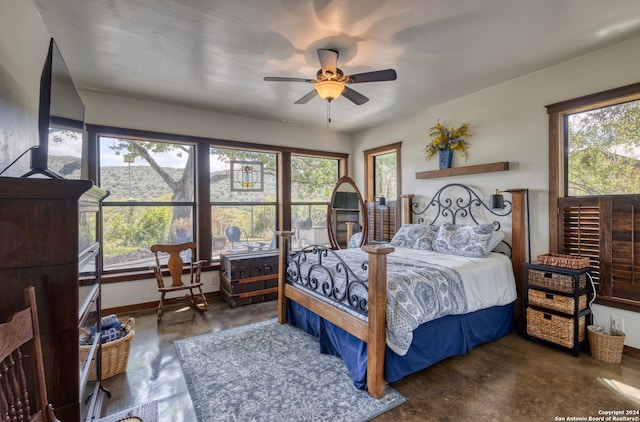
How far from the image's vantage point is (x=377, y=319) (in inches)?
82.3

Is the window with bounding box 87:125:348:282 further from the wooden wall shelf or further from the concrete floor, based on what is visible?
the wooden wall shelf

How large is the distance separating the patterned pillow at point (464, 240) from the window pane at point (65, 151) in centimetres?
354

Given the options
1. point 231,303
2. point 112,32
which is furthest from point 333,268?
point 112,32

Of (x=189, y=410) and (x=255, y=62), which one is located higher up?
(x=255, y=62)

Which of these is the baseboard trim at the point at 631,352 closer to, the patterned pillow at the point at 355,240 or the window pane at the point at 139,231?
the patterned pillow at the point at 355,240

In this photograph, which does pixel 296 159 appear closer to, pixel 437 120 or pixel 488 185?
pixel 437 120

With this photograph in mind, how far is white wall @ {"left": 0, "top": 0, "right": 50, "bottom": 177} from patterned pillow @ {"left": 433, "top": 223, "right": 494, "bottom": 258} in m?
3.77

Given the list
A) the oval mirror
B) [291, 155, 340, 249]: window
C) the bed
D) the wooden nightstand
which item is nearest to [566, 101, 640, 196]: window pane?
the bed

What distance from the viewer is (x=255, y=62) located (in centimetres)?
291

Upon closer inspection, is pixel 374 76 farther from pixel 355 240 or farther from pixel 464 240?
pixel 355 240

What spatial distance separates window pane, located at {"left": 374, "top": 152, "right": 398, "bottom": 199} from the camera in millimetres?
5074

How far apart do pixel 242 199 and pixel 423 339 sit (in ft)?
11.1

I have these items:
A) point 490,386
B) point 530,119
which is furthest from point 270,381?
point 530,119

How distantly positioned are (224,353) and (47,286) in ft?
6.30
